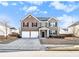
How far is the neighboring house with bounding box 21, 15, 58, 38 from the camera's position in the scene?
9141 millimetres

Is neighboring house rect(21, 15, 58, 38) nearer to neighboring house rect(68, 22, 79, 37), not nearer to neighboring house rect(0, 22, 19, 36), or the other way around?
neighboring house rect(0, 22, 19, 36)

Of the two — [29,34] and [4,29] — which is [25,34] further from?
[4,29]

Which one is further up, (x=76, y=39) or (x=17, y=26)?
(x=17, y=26)

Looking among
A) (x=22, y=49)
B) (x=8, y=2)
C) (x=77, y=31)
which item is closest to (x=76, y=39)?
(x=77, y=31)

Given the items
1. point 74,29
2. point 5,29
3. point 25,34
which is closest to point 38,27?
point 25,34

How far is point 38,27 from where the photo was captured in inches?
369

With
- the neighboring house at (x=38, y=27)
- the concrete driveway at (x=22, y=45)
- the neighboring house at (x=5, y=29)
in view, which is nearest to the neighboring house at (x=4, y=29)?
the neighboring house at (x=5, y=29)

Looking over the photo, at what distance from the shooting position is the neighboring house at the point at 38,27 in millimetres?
9141

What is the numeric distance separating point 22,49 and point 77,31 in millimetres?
2467

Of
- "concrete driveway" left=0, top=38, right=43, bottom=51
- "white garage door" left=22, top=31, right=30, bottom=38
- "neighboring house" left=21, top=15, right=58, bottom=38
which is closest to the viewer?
"concrete driveway" left=0, top=38, right=43, bottom=51

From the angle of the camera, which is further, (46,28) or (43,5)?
(46,28)

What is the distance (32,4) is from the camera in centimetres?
883

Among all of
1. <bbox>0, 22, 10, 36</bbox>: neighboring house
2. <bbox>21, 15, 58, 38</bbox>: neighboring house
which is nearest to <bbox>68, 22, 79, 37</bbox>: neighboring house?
<bbox>21, 15, 58, 38</bbox>: neighboring house

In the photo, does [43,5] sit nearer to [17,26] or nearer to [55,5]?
[55,5]
